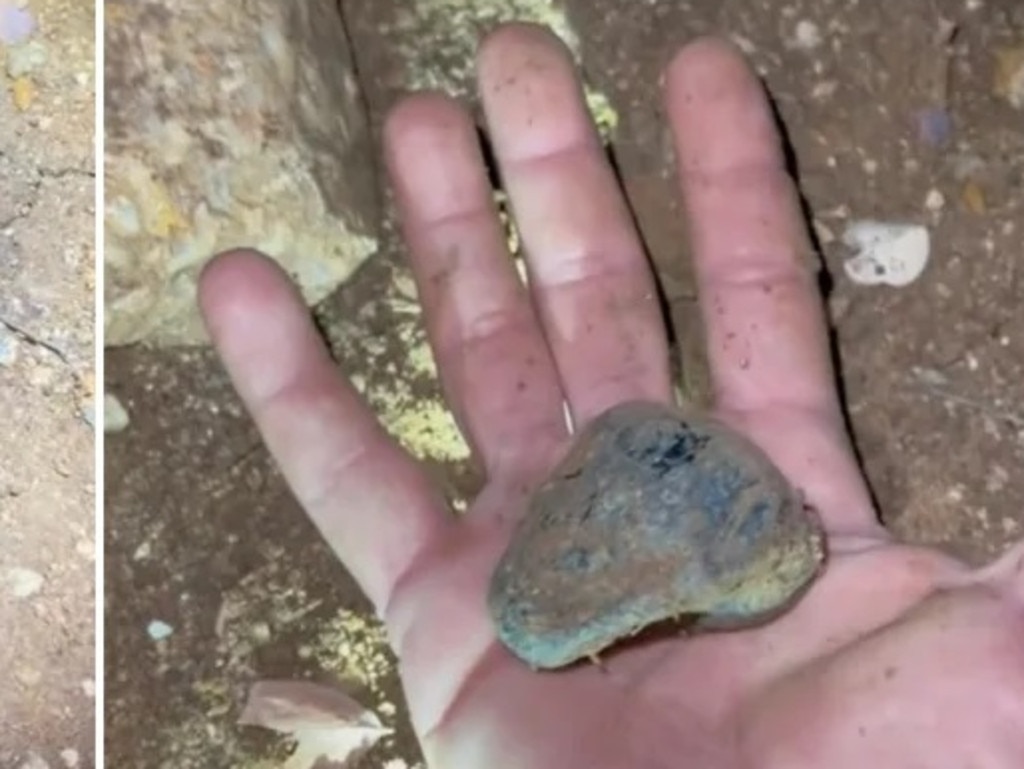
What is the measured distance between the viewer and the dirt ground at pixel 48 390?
136 cm

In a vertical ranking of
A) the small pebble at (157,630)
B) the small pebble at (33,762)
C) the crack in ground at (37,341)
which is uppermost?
the crack in ground at (37,341)

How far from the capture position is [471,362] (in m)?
1.22

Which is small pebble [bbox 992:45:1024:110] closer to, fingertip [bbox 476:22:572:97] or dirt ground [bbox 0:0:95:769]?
fingertip [bbox 476:22:572:97]

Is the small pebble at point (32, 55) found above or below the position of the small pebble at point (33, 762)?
above

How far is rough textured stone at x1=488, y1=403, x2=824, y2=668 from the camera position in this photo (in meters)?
1.04

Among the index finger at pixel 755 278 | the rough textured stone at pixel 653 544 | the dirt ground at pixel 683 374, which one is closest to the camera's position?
the rough textured stone at pixel 653 544

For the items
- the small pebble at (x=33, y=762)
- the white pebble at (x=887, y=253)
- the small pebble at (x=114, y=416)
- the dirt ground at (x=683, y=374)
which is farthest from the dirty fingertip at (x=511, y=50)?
the small pebble at (x=33, y=762)

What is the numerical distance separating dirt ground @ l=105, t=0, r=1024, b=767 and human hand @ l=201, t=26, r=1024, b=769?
→ 122mm

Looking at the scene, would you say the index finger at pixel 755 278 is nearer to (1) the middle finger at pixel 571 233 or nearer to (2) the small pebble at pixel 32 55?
(1) the middle finger at pixel 571 233

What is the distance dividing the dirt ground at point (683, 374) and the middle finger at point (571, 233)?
4.6 inches

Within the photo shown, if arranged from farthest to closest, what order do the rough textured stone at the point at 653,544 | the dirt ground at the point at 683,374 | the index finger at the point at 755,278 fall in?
the dirt ground at the point at 683,374
the index finger at the point at 755,278
the rough textured stone at the point at 653,544

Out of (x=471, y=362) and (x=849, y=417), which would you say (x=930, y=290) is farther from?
(x=471, y=362)

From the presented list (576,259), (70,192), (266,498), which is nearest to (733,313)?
(576,259)

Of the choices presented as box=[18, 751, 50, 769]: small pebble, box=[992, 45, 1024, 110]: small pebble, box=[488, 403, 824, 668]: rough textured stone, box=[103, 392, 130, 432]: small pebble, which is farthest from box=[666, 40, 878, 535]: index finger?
box=[18, 751, 50, 769]: small pebble
